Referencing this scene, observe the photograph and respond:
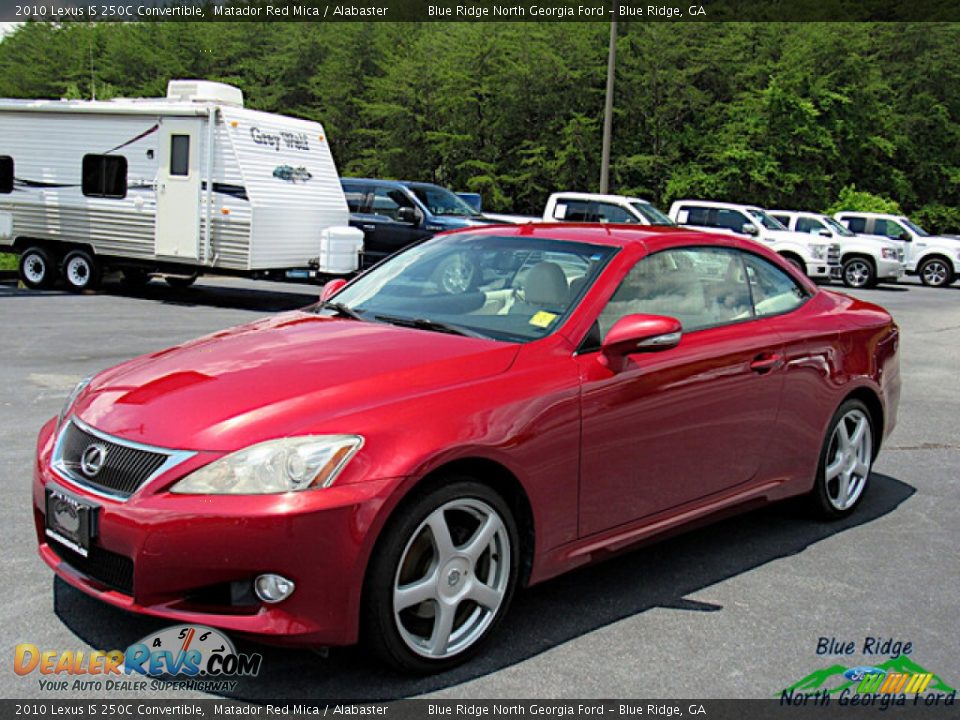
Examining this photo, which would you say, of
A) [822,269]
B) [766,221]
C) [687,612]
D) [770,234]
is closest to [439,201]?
[770,234]

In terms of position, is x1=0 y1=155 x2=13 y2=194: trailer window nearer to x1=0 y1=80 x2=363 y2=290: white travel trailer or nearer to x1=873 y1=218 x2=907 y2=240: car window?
x1=0 y1=80 x2=363 y2=290: white travel trailer

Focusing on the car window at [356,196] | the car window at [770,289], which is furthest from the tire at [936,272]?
the car window at [770,289]

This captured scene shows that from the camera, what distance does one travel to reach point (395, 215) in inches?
786

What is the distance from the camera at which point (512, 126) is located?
4866 centimetres

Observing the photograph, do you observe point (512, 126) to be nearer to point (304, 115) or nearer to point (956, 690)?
point (304, 115)

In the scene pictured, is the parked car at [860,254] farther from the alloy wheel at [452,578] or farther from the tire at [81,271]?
the alloy wheel at [452,578]

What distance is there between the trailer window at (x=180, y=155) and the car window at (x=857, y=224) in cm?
1909

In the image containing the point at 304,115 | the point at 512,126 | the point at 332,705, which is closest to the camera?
the point at 332,705

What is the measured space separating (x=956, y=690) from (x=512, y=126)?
46576 mm

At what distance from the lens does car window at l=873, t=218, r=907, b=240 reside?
28.0 metres

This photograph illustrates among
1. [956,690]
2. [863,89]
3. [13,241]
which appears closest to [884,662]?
[956,690]

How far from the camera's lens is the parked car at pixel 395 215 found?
19.7 m

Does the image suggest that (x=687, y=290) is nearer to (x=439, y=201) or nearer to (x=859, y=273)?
(x=439, y=201)

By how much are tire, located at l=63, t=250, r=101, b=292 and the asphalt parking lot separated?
387 inches
